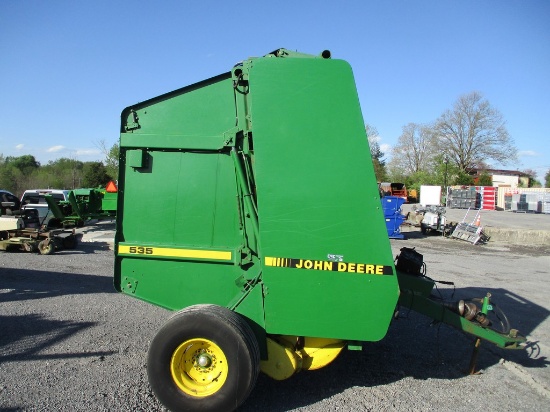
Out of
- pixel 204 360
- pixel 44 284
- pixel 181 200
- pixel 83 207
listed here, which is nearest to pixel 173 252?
pixel 181 200

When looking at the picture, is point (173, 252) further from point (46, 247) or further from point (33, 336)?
point (46, 247)

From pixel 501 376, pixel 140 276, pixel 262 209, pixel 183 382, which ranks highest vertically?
pixel 262 209

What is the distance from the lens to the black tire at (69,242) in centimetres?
1165

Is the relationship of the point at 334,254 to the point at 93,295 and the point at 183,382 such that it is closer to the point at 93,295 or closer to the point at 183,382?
the point at 183,382

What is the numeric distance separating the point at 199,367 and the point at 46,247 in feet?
31.3

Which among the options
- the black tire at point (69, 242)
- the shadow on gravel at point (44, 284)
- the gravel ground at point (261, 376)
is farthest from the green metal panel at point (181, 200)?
the black tire at point (69, 242)

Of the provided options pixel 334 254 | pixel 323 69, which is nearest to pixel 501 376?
pixel 334 254

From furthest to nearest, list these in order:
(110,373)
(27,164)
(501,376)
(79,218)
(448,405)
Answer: (27,164)
(79,218)
(501,376)
(110,373)
(448,405)

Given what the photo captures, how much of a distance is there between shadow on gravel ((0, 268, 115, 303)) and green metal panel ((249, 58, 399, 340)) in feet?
16.9

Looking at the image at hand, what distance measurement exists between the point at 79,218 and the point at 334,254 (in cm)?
1502

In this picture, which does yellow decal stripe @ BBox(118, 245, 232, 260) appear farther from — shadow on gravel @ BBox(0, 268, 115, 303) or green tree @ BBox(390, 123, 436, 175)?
green tree @ BBox(390, 123, 436, 175)

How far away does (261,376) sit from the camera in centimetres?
391

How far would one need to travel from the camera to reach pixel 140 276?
373cm

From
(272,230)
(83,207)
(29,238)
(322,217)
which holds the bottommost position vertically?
(29,238)
